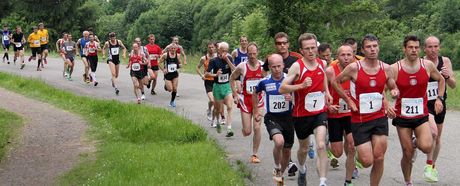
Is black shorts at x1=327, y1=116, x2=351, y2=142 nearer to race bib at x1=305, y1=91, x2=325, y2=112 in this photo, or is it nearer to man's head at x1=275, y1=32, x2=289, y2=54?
race bib at x1=305, y1=91, x2=325, y2=112

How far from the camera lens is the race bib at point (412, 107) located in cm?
767

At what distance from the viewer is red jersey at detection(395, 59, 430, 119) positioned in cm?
766

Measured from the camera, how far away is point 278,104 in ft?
27.5

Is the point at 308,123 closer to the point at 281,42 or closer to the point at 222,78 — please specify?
the point at 281,42

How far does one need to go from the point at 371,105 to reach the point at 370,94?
121 mm

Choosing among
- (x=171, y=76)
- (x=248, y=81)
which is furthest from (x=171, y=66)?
(x=248, y=81)

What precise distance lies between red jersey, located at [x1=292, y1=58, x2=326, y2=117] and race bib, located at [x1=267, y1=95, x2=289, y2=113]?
1.35ft

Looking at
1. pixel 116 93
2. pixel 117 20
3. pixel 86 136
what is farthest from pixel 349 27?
pixel 117 20

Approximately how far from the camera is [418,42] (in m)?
7.66

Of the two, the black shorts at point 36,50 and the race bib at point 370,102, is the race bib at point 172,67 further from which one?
the black shorts at point 36,50

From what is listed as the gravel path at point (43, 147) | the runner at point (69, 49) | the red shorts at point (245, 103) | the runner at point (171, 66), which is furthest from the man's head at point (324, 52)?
the runner at point (69, 49)

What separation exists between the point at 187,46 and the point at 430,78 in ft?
317

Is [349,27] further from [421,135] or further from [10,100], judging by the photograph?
[421,135]

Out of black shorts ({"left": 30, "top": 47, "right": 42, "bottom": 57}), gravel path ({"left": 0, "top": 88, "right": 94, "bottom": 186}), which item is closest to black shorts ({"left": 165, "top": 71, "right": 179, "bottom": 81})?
gravel path ({"left": 0, "top": 88, "right": 94, "bottom": 186})
